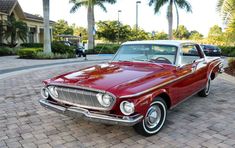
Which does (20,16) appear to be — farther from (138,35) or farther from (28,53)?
(138,35)

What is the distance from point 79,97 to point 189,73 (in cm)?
247

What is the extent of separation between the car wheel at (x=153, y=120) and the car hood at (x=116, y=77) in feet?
1.47

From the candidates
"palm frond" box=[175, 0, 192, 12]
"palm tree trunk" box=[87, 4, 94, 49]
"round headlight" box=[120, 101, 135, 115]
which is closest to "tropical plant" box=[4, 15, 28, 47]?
"palm tree trunk" box=[87, 4, 94, 49]

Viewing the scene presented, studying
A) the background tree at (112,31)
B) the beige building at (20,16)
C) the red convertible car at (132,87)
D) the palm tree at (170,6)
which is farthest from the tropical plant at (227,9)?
the background tree at (112,31)

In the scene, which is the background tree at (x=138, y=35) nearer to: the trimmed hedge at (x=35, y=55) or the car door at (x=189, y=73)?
the trimmed hedge at (x=35, y=55)

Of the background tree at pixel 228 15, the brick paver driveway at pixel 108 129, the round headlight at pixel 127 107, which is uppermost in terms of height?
the background tree at pixel 228 15

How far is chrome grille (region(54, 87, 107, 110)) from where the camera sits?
3692mm

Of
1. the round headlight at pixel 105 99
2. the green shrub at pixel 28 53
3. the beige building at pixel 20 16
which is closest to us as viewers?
the round headlight at pixel 105 99

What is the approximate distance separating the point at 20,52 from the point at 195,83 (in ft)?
51.2

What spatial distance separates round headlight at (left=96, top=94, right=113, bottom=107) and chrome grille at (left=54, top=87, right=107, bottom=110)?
56 millimetres

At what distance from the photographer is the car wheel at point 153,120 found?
3941 millimetres

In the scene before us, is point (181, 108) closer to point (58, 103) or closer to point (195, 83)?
point (195, 83)

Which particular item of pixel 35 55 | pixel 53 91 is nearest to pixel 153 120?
pixel 53 91

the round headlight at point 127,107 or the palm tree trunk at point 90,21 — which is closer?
the round headlight at point 127,107
